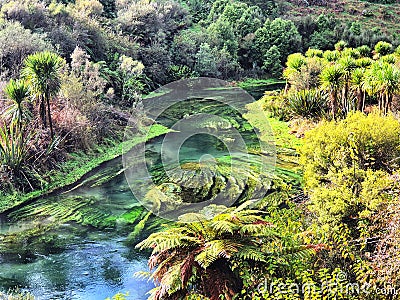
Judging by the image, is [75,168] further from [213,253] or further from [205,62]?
[205,62]

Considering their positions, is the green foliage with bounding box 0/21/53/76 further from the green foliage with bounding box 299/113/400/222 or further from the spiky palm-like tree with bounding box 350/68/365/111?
the green foliage with bounding box 299/113/400/222

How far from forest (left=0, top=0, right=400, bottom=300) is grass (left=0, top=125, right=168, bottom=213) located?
8 cm

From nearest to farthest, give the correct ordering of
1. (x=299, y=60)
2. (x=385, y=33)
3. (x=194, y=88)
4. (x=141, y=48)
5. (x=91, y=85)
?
(x=91, y=85), (x=299, y=60), (x=141, y=48), (x=194, y=88), (x=385, y=33)

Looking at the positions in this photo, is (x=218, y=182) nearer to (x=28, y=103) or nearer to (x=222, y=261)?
(x=28, y=103)

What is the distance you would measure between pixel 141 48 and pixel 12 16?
31.8ft

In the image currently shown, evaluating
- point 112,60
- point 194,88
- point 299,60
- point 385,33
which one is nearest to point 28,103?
point 112,60

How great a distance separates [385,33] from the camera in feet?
152

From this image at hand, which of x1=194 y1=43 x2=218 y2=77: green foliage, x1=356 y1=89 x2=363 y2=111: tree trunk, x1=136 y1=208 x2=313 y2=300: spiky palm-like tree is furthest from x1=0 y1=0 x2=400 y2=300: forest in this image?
x1=356 y1=89 x2=363 y2=111: tree trunk

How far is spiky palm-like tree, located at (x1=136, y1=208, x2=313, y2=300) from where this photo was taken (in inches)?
223

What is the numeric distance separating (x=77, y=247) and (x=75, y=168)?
6.09m

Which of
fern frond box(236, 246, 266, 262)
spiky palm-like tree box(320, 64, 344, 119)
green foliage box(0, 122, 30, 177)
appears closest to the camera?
fern frond box(236, 246, 266, 262)

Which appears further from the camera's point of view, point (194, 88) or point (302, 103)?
point (194, 88)

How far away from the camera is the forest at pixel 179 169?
5.95 metres

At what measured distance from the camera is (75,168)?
17062 millimetres
